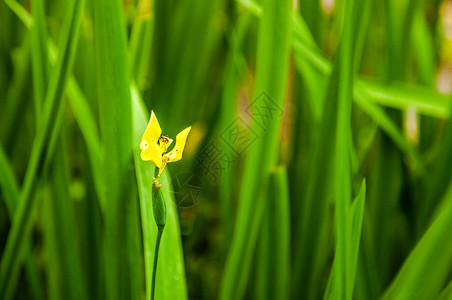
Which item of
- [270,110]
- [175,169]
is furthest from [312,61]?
[175,169]

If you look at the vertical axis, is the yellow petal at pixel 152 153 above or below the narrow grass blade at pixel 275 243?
above

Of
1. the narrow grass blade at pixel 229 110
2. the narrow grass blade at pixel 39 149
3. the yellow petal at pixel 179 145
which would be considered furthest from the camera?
the narrow grass blade at pixel 229 110

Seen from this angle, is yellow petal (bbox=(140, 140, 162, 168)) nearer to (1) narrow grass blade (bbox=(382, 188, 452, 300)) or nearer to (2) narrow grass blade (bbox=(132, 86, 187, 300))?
(2) narrow grass blade (bbox=(132, 86, 187, 300))

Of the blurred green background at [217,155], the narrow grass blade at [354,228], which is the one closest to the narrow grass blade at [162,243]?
the blurred green background at [217,155]

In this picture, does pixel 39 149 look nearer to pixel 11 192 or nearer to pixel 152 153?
pixel 11 192

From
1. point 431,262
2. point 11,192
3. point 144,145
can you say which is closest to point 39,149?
point 11,192

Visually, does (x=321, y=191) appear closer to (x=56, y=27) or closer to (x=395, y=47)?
(x=395, y=47)

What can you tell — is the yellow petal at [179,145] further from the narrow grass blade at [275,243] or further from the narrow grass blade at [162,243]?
the narrow grass blade at [275,243]

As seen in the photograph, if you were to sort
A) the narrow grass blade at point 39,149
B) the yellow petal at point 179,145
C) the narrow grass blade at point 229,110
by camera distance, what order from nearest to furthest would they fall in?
1. the yellow petal at point 179,145
2. the narrow grass blade at point 39,149
3. the narrow grass blade at point 229,110
